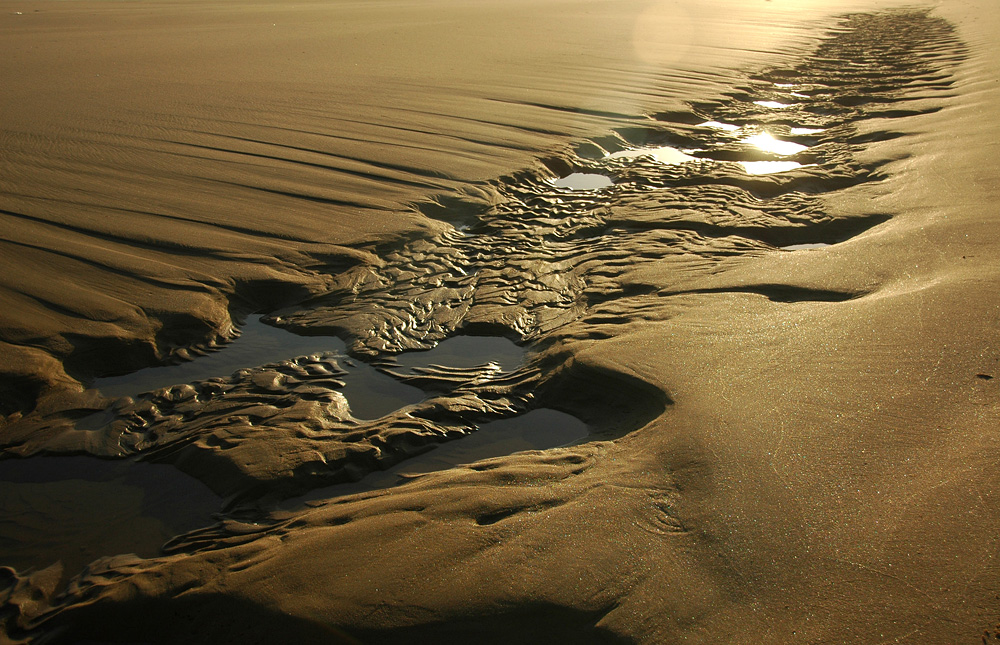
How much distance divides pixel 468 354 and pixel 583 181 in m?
2.33

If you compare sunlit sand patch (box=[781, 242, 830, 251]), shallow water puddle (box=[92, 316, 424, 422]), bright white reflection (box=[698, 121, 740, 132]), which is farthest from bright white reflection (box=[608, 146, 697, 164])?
shallow water puddle (box=[92, 316, 424, 422])

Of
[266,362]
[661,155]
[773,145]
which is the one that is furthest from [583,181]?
[266,362]

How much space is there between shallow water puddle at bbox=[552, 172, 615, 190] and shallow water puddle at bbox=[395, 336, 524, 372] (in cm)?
201

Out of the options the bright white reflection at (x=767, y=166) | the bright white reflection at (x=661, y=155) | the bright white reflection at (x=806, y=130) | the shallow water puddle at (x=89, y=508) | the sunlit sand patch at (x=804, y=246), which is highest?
the bright white reflection at (x=806, y=130)

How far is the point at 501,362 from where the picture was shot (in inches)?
110

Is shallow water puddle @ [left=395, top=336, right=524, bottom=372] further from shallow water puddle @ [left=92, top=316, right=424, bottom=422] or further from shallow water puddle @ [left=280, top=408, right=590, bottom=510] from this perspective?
shallow water puddle @ [left=280, top=408, right=590, bottom=510]

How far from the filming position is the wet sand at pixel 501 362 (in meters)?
1.61

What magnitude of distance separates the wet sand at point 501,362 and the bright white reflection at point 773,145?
178mm

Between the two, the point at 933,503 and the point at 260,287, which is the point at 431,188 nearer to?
the point at 260,287

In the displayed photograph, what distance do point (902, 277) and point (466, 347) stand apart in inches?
73.1

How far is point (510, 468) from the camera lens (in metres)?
2.08

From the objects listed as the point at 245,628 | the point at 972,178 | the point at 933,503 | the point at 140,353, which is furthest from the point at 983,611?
the point at 972,178

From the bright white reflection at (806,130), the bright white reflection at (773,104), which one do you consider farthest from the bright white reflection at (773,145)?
the bright white reflection at (773,104)

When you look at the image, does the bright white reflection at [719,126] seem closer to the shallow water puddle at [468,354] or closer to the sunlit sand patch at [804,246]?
the sunlit sand patch at [804,246]
